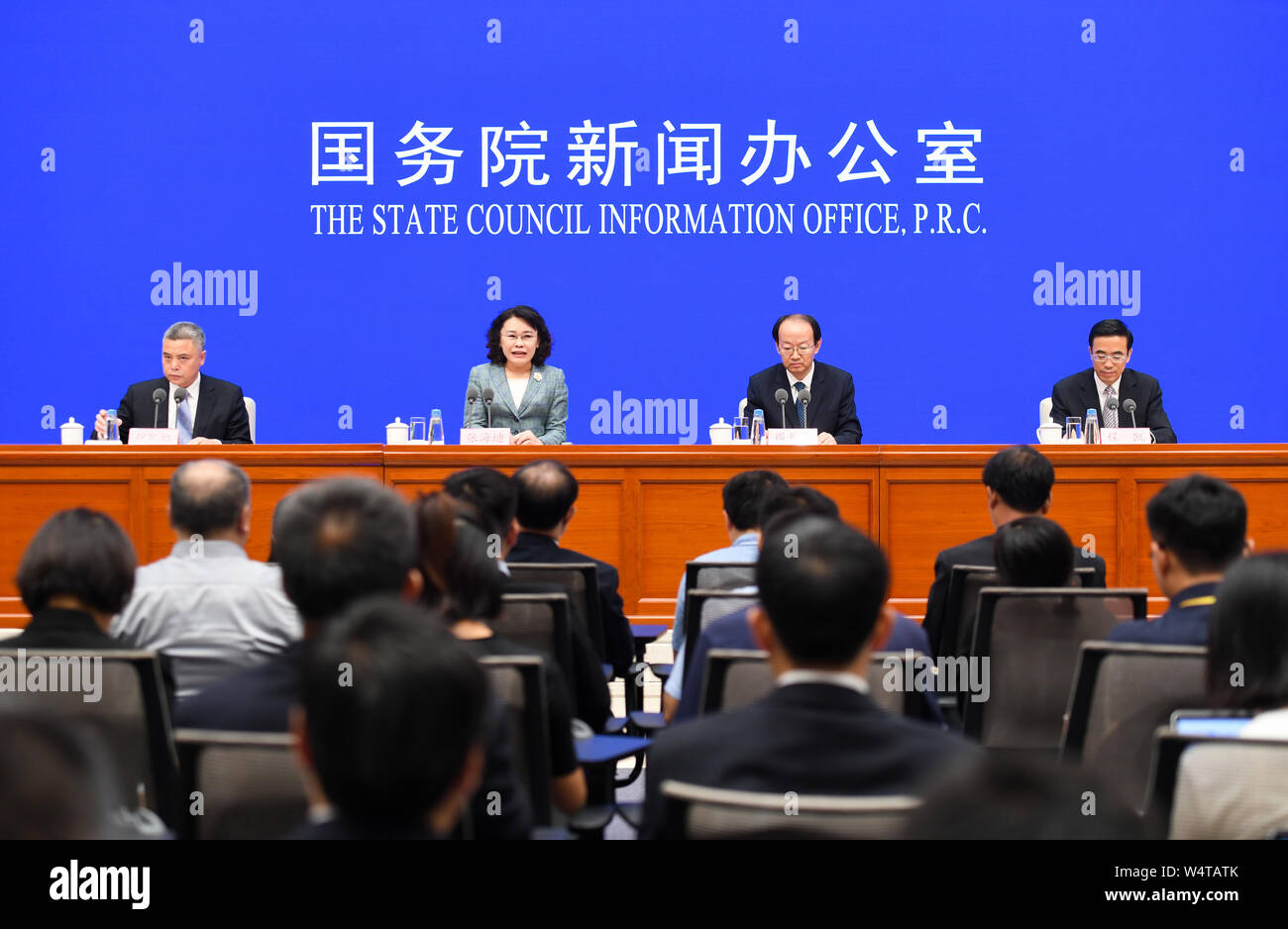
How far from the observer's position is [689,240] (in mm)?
6449

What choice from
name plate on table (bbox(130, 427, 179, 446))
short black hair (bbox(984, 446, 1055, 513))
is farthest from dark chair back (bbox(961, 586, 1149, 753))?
name plate on table (bbox(130, 427, 179, 446))

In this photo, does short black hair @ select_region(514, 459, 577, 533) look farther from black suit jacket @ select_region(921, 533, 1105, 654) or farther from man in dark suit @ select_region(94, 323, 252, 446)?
man in dark suit @ select_region(94, 323, 252, 446)

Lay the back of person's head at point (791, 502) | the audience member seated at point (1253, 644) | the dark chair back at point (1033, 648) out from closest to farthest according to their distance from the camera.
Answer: the audience member seated at point (1253, 644) → the dark chair back at point (1033, 648) → the back of person's head at point (791, 502)

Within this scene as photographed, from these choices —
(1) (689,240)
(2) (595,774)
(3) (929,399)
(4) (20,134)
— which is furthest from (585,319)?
(2) (595,774)

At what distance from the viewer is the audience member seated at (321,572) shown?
A: 145 cm

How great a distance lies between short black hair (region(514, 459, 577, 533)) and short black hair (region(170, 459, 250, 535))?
2.61 ft

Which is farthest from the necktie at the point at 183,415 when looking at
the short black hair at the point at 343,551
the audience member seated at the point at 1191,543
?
the audience member seated at the point at 1191,543

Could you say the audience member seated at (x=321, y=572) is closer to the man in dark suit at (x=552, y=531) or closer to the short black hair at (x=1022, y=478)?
the man in dark suit at (x=552, y=531)

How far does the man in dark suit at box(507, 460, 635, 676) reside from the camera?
9.35 feet

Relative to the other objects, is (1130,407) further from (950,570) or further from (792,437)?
(950,570)

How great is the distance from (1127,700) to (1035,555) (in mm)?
733

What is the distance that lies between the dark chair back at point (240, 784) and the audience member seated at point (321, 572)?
0.17 meters

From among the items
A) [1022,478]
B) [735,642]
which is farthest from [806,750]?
[1022,478]
